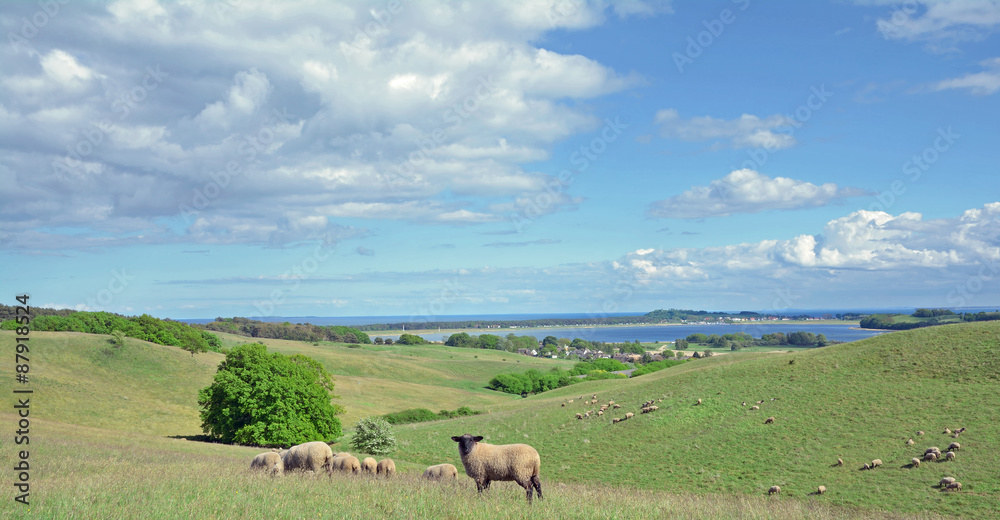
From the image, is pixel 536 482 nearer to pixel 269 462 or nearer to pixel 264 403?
pixel 269 462

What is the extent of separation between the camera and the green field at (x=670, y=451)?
11.1 meters

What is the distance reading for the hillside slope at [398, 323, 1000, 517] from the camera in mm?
24766

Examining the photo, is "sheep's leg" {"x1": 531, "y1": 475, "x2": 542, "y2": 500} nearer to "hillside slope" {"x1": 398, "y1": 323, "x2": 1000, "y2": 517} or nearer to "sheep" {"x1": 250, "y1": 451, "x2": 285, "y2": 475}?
"sheep" {"x1": 250, "y1": 451, "x2": 285, "y2": 475}

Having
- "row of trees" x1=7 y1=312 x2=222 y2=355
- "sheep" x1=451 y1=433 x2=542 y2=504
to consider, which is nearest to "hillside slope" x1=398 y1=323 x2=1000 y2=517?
"sheep" x1=451 y1=433 x2=542 y2=504

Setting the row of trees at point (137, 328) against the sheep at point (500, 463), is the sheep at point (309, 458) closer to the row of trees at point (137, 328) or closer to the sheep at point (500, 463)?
the sheep at point (500, 463)

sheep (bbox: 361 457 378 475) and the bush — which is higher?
sheep (bbox: 361 457 378 475)

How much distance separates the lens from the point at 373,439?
40.4 metres

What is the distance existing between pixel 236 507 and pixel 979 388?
4144 cm

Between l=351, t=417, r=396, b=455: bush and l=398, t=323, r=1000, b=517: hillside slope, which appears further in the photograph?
l=351, t=417, r=396, b=455: bush

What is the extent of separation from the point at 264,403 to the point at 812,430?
41.4 metres

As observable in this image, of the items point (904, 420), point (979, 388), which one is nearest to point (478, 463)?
point (904, 420)

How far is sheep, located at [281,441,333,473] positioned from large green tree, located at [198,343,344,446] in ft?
90.9

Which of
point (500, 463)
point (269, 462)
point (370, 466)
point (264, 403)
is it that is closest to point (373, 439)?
point (264, 403)

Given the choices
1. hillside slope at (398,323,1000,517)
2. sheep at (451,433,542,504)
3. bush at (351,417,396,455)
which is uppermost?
sheep at (451,433,542,504)
